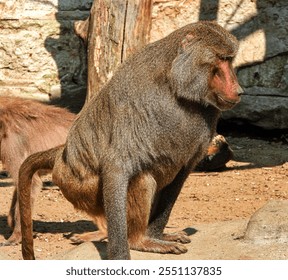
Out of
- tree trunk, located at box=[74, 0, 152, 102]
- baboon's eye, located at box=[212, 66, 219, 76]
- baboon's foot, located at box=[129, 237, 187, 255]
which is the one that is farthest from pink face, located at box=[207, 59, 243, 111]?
tree trunk, located at box=[74, 0, 152, 102]

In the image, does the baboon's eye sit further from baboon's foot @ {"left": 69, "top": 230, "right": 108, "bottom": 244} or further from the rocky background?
the rocky background

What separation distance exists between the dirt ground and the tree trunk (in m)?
1.48

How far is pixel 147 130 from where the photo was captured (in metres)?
6.38

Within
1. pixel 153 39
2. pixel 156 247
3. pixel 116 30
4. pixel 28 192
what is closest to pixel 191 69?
pixel 156 247

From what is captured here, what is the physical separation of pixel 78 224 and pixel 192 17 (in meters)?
3.23

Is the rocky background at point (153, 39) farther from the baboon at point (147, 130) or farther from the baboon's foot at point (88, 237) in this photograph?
the baboon at point (147, 130)

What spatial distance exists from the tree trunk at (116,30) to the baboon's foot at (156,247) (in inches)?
125

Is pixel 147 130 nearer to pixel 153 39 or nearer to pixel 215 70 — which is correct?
pixel 215 70

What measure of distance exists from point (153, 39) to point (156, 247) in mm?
4801

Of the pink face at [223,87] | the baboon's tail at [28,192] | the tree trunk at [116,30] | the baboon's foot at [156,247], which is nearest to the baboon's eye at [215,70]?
the pink face at [223,87]

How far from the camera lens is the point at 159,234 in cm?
686

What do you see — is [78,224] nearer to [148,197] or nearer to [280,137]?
[148,197]

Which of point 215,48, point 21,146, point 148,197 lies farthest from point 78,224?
point 215,48

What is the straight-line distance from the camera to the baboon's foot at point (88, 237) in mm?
7841
